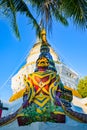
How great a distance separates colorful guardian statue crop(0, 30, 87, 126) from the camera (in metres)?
14.3

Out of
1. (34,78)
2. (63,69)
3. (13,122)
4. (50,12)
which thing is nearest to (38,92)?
(34,78)

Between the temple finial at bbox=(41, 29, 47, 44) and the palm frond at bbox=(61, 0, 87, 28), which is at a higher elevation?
the temple finial at bbox=(41, 29, 47, 44)

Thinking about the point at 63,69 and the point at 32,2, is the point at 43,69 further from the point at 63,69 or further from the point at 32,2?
the point at 63,69

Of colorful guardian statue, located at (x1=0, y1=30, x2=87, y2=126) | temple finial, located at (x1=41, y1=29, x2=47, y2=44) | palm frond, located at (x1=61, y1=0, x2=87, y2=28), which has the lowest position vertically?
colorful guardian statue, located at (x1=0, y1=30, x2=87, y2=126)

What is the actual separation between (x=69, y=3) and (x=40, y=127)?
5512 mm

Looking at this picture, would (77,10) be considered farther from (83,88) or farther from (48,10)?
(83,88)

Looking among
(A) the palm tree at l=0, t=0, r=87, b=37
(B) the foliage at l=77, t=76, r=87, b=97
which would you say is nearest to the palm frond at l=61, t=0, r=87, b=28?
(A) the palm tree at l=0, t=0, r=87, b=37

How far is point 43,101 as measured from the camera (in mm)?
14555

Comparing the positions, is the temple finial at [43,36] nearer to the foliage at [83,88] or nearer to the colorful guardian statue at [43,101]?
the colorful guardian statue at [43,101]

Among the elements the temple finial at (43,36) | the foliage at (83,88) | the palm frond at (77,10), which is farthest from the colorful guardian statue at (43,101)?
the foliage at (83,88)

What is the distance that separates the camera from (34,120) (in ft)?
47.2

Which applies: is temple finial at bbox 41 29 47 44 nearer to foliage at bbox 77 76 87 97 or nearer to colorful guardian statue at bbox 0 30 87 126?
colorful guardian statue at bbox 0 30 87 126

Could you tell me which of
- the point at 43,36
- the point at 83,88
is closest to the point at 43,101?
the point at 43,36

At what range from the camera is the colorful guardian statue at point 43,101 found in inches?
564
